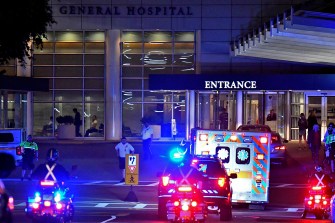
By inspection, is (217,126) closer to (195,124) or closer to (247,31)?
(195,124)

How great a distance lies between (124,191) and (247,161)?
6163 mm

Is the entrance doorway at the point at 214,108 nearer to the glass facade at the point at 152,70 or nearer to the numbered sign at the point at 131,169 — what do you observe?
the glass facade at the point at 152,70

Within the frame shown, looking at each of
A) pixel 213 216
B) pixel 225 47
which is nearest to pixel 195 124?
pixel 225 47

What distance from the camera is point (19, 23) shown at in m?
27.8

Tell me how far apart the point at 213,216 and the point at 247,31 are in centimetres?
2861

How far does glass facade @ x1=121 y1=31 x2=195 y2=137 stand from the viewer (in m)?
50.6

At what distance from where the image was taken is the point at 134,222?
19828 mm

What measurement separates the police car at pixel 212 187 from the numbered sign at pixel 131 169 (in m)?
5.81

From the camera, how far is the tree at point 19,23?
1066 inches

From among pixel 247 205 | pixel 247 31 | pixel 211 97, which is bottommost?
pixel 247 205

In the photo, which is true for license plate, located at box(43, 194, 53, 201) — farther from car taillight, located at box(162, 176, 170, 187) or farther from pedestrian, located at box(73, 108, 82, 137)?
pedestrian, located at box(73, 108, 82, 137)

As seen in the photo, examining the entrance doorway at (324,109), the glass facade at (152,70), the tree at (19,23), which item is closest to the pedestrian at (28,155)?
the tree at (19,23)

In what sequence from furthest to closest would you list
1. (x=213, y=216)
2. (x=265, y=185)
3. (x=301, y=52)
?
1. (x=301, y=52)
2. (x=265, y=185)
3. (x=213, y=216)

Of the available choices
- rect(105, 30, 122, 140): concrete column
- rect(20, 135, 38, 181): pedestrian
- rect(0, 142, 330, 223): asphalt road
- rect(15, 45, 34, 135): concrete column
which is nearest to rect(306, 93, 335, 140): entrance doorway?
rect(0, 142, 330, 223): asphalt road
